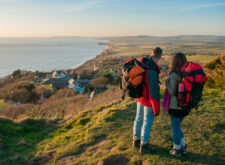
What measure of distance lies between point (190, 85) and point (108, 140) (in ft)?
8.35

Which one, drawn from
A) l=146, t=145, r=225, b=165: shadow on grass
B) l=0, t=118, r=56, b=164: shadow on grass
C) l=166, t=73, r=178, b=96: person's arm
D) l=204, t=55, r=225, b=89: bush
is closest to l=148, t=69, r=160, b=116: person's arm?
l=166, t=73, r=178, b=96: person's arm

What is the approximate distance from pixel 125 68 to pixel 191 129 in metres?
2.68

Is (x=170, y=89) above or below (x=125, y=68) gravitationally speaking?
below

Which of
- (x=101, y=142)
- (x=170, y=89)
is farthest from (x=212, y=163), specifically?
(x=101, y=142)

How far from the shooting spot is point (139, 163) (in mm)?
3527

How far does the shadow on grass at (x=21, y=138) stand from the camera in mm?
4516

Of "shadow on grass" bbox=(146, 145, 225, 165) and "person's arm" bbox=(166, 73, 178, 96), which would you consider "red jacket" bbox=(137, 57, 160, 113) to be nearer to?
"person's arm" bbox=(166, 73, 178, 96)

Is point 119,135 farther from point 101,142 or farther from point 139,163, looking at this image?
point 139,163

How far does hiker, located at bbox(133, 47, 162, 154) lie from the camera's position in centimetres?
326

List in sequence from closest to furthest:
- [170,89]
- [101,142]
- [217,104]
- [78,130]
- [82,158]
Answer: [170,89] → [82,158] → [101,142] → [78,130] → [217,104]

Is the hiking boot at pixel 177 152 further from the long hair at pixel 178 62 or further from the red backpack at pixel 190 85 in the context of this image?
the long hair at pixel 178 62

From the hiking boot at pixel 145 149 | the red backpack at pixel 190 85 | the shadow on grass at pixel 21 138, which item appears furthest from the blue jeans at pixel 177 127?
the shadow on grass at pixel 21 138

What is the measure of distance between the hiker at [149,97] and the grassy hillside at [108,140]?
509mm

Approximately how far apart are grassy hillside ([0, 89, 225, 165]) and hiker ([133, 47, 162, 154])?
509mm
